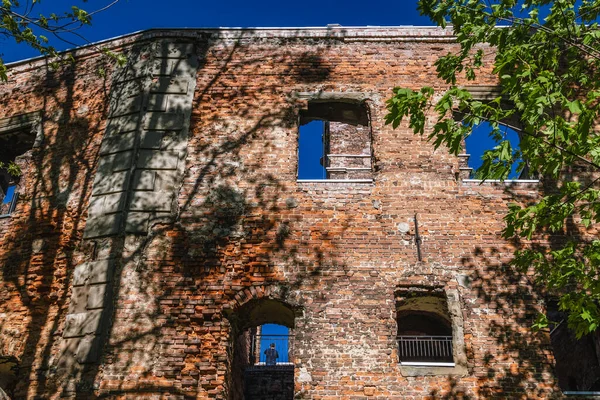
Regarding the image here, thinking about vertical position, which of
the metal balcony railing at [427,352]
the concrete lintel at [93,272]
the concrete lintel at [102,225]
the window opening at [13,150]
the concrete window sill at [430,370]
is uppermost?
the window opening at [13,150]

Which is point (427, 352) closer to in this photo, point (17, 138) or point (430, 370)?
point (430, 370)

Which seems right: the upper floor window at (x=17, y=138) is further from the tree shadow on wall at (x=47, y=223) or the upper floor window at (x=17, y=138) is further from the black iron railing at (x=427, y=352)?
the black iron railing at (x=427, y=352)

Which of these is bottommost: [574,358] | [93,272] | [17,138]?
[574,358]

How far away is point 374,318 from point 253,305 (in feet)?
5.71

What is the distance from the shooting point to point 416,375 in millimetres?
7035

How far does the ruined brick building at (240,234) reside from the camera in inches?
284

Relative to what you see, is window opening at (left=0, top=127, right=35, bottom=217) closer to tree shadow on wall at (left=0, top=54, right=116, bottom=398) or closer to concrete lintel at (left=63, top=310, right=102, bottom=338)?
tree shadow on wall at (left=0, top=54, right=116, bottom=398)

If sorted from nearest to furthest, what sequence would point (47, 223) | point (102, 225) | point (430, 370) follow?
point (430, 370), point (102, 225), point (47, 223)

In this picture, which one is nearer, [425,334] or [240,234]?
[240,234]

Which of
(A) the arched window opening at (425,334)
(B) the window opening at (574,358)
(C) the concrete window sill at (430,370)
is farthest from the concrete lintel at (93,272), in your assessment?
(B) the window opening at (574,358)

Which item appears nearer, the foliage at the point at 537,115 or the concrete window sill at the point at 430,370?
the foliage at the point at 537,115

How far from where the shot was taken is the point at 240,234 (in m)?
8.07

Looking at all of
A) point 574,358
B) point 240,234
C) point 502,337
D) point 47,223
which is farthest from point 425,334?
point 47,223

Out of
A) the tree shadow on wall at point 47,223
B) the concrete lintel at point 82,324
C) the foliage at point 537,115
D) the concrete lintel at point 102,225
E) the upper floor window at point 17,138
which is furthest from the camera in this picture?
the upper floor window at point 17,138
